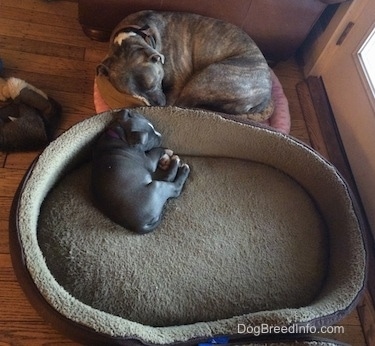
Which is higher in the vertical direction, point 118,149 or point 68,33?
point 118,149

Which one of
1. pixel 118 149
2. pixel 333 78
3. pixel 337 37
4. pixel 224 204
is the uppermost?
pixel 337 37

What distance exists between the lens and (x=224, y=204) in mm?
1565

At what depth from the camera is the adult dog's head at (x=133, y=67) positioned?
5.33 feet

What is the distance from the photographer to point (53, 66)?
1.91 m

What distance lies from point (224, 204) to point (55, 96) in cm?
83

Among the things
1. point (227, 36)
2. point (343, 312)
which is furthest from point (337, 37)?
point (343, 312)

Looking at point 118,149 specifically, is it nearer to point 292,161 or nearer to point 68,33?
point 292,161

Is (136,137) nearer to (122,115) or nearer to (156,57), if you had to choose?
(122,115)

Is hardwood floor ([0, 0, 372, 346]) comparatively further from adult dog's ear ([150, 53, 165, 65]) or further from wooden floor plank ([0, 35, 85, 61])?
adult dog's ear ([150, 53, 165, 65])

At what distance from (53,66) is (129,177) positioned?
2.68 feet

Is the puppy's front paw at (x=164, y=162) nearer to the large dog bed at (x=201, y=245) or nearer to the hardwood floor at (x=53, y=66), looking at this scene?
the large dog bed at (x=201, y=245)

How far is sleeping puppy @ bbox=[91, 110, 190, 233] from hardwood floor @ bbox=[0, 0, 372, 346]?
363 millimetres

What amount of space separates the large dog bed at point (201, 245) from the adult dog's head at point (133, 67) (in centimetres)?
18

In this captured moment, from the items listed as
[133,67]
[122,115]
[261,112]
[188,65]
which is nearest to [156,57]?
[133,67]
